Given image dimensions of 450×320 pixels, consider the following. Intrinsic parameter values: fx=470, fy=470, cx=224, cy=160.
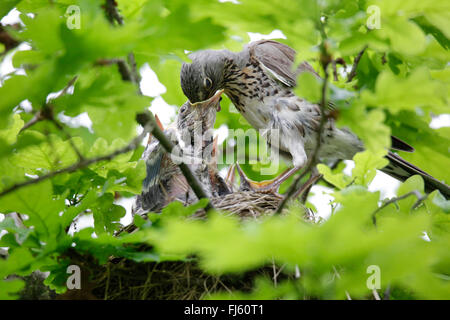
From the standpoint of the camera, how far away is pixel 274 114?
3.45 metres

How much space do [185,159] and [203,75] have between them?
699mm

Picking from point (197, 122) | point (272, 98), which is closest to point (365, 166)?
point (272, 98)

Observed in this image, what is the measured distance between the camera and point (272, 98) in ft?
11.5

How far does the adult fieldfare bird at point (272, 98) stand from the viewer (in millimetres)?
3424

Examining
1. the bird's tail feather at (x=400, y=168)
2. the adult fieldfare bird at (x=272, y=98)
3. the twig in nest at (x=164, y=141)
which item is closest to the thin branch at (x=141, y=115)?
the twig in nest at (x=164, y=141)

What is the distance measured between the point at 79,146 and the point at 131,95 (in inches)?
30.3

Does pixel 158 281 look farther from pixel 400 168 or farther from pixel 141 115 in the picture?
pixel 400 168

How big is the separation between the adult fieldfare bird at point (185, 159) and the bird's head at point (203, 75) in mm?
84

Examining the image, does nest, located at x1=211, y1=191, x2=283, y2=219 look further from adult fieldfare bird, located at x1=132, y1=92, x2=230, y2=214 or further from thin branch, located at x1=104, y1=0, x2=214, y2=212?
thin branch, located at x1=104, y1=0, x2=214, y2=212

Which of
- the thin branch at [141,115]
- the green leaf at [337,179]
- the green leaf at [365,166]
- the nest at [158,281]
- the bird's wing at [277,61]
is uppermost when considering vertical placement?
the thin branch at [141,115]

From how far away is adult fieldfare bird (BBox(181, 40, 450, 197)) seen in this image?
342 centimetres

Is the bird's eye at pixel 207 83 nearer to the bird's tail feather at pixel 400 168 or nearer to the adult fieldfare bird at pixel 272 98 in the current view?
the adult fieldfare bird at pixel 272 98
